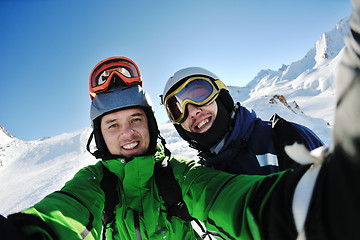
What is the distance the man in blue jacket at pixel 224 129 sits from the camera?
200 centimetres

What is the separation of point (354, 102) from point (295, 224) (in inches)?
18.7

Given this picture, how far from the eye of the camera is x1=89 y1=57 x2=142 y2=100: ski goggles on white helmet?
285 centimetres

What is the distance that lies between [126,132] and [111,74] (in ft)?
3.67

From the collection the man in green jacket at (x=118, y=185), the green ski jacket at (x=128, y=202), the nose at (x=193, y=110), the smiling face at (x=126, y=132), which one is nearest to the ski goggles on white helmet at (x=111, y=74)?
the man in green jacket at (x=118, y=185)

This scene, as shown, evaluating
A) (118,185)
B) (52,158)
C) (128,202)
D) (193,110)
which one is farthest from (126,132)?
(52,158)

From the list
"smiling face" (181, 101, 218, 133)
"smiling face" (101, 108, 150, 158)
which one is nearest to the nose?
"smiling face" (181, 101, 218, 133)

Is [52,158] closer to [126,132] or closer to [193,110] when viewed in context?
[126,132]

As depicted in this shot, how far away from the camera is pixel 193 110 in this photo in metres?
2.75

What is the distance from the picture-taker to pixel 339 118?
44 cm

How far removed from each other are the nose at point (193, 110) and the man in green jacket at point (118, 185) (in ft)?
1.88

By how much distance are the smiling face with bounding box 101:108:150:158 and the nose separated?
2.29 ft

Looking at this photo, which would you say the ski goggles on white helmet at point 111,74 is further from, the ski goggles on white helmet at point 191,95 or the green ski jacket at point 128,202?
the green ski jacket at point 128,202

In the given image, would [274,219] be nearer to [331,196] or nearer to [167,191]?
[331,196]

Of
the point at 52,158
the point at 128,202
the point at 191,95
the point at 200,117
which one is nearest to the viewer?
the point at 128,202
